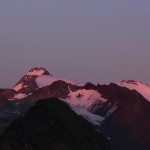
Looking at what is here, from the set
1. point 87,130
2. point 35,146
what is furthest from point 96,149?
point 35,146

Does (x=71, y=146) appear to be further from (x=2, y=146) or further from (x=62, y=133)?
(x=2, y=146)

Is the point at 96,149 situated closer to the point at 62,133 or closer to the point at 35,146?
the point at 62,133

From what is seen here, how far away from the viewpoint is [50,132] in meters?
80.4

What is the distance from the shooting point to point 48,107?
8738 centimetres

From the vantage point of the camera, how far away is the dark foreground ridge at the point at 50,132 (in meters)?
76.2

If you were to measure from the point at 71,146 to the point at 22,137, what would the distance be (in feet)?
20.2

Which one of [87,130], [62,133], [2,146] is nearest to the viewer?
[2,146]

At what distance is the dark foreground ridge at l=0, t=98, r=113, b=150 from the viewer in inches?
3002

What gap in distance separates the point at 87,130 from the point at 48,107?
16.9ft

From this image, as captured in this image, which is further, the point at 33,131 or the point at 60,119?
the point at 60,119

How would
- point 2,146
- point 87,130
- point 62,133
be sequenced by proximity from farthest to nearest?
point 87,130 < point 62,133 < point 2,146

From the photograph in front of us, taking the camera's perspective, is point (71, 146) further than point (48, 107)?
No

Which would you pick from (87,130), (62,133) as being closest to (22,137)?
(62,133)

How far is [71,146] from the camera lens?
7988cm
